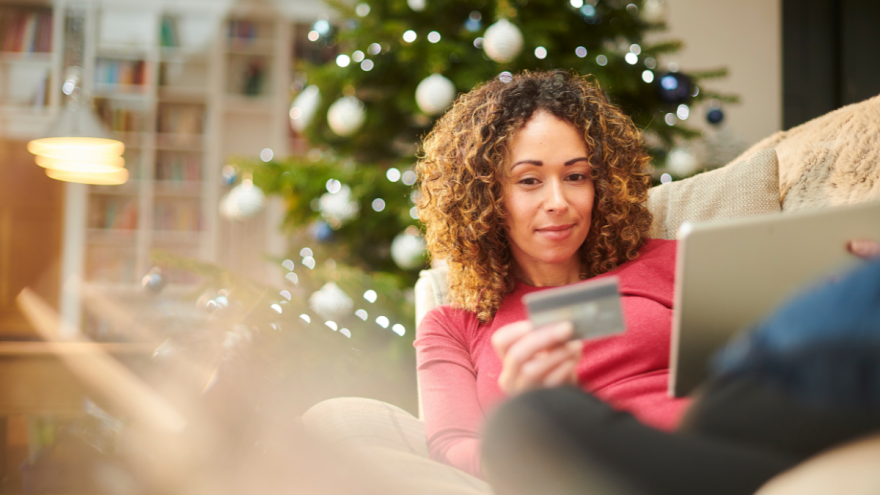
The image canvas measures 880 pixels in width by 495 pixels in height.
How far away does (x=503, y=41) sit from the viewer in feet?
6.23

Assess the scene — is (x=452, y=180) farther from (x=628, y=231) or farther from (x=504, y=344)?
(x=504, y=344)

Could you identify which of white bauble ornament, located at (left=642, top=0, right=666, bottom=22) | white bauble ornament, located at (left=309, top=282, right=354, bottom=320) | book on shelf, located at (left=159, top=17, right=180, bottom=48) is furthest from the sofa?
book on shelf, located at (left=159, top=17, right=180, bottom=48)

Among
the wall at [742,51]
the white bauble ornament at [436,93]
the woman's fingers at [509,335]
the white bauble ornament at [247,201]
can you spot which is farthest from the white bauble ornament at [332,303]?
the wall at [742,51]

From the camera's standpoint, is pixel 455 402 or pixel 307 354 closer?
pixel 455 402

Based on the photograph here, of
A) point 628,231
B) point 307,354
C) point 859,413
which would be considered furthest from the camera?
point 307,354

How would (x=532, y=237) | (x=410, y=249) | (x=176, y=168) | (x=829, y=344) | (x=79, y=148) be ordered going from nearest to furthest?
(x=829, y=344), (x=532, y=237), (x=410, y=249), (x=79, y=148), (x=176, y=168)

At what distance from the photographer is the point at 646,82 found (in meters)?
2.15

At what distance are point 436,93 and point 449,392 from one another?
1257mm

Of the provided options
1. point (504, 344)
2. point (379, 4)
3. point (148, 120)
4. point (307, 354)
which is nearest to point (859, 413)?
point (504, 344)

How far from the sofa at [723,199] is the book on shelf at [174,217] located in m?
3.35

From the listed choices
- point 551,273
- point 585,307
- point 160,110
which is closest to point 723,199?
point 551,273

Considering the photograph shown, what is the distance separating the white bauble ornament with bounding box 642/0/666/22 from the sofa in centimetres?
127

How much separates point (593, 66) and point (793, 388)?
1804 millimetres

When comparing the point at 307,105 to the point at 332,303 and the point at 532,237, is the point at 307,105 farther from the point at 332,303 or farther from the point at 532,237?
the point at 532,237
